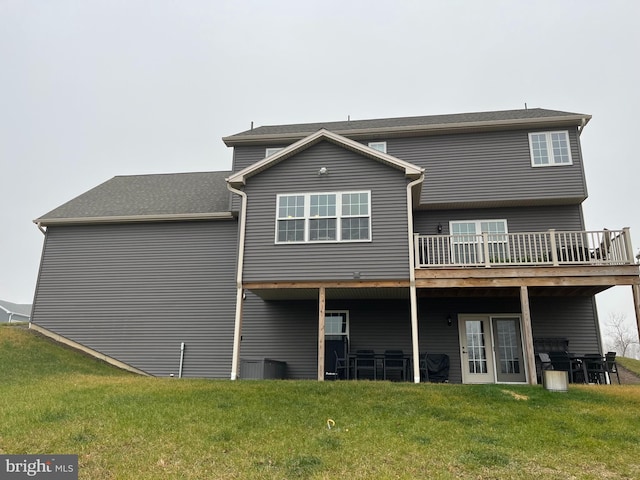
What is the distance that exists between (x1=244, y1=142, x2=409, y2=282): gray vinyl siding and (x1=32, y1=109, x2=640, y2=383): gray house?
0.04m

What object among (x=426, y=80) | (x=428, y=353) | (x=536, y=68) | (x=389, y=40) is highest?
(x=426, y=80)

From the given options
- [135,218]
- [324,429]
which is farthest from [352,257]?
[135,218]

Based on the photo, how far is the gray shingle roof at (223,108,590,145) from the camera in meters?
14.2

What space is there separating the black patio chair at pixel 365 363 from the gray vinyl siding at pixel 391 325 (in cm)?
71

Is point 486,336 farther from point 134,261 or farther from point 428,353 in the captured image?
point 134,261

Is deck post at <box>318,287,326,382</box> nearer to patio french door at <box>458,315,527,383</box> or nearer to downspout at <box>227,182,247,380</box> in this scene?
downspout at <box>227,182,247,380</box>

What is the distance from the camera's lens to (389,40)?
23125 mm

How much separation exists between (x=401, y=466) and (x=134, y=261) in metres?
12.2

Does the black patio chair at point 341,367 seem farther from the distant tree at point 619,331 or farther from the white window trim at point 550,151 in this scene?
the distant tree at point 619,331

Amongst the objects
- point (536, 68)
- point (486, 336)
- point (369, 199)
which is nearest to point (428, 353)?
point (486, 336)

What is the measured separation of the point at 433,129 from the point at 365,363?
24.4ft

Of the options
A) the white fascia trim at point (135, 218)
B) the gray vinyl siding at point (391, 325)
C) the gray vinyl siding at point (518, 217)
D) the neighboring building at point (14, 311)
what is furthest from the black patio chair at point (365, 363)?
the neighboring building at point (14, 311)

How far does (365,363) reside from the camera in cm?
1259

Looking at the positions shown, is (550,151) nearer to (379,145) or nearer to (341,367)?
(379,145)
